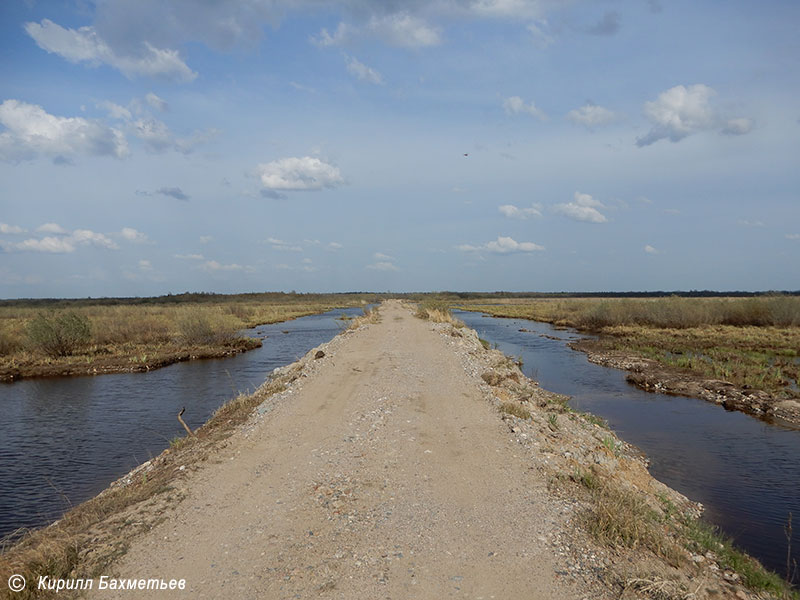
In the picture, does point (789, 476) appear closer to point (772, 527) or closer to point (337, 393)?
point (772, 527)

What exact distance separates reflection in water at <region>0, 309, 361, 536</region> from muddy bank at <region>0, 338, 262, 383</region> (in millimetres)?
1250

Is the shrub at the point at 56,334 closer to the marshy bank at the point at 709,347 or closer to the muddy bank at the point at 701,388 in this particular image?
the muddy bank at the point at 701,388

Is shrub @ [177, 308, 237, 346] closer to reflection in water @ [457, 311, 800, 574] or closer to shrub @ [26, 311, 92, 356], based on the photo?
shrub @ [26, 311, 92, 356]

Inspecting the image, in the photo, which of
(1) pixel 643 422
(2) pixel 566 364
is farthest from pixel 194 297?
(1) pixel 643 422

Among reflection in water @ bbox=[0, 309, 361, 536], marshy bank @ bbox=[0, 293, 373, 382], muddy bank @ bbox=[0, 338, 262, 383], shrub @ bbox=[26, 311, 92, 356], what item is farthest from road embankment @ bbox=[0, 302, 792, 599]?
shrub @ bbox=[26, 311, 92, 356]

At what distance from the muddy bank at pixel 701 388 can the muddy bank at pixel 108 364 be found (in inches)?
1023

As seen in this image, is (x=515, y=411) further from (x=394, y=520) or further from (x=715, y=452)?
(x=715, y=452)

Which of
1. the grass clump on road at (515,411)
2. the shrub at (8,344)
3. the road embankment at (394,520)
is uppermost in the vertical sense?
the grass clump on road at (515,411)

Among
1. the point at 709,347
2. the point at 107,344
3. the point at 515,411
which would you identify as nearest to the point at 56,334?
the point at 107,344

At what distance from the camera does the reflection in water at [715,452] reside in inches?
380

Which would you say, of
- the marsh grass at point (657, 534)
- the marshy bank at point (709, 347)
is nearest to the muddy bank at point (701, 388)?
the marshy bank at point (709, 347)

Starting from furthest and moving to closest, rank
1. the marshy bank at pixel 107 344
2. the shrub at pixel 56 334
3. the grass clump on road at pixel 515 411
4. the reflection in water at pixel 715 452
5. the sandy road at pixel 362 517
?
the shrub at pixel 56 334, the marshy bank at pixel 107 344, the grass clump on road at pixel 515 411, the reflection in water at pixel 715 452, the sandy road at pixel 362 517

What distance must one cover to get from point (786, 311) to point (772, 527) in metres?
46.9

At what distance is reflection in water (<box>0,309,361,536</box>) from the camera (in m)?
11.4
